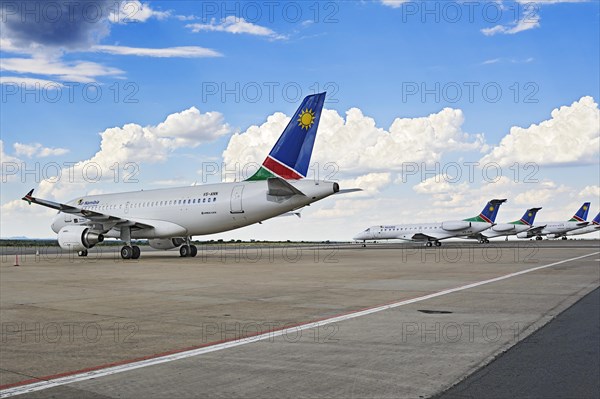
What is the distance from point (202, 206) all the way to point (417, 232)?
4100cm

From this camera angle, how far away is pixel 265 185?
28.3 metres

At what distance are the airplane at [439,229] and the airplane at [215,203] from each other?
36.3 metres

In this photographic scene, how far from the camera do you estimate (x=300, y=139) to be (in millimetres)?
28344

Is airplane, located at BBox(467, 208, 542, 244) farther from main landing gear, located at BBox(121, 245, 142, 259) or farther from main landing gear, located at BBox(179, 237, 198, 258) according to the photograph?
main landing gear, located at BBox(121, 245, 142, 259)

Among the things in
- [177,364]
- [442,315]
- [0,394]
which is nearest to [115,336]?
[177,364]

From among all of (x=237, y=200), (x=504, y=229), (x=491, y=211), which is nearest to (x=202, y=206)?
(x=237, y=200)

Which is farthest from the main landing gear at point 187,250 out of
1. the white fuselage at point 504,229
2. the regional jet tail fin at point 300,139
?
the white fuselage at point 504,229

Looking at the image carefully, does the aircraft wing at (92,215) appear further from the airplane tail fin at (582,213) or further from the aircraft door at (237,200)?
the airplane tail fin at (582,213)

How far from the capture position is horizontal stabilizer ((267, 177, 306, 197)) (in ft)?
85.3

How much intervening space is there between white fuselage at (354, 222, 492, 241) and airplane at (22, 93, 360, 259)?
36628mm

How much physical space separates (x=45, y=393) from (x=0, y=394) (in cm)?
40

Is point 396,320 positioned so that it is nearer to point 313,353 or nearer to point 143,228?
point 313,353

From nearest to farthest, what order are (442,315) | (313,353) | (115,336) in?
1. (313,353)
2. (115,336)
3. (442,315)

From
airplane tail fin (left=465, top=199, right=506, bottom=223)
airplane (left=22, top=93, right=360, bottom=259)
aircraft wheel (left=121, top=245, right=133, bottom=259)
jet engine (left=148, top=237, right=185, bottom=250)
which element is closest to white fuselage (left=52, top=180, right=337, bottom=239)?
airplane (left=22, top=93, right=360, bottom=259)
